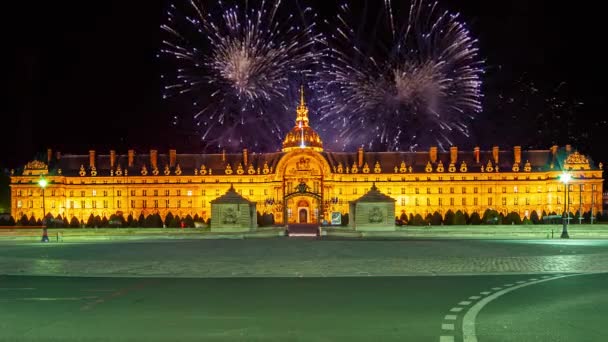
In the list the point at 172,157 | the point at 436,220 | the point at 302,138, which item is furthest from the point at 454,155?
the point at 436,220

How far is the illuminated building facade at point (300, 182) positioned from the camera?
350 feet

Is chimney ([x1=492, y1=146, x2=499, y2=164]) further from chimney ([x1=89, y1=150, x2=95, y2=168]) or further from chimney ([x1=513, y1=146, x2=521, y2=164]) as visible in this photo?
chimney ([x1=89, y1=150, x2=95, y2=168])

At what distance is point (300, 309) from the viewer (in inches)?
566

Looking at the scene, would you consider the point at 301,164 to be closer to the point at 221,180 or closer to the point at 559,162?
the point at 221,180

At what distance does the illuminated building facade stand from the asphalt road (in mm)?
86182

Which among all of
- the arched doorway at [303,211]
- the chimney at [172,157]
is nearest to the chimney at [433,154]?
the arched doorway at [303,211]

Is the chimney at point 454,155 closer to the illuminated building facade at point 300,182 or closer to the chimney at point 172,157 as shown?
the illuminated building facade at point 300,182

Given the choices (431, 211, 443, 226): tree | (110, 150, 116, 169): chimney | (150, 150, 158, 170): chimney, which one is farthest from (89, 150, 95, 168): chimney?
(431, 211, 443, 226): tree

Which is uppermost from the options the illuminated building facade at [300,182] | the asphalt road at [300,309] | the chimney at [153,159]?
the chimney at [153,159]

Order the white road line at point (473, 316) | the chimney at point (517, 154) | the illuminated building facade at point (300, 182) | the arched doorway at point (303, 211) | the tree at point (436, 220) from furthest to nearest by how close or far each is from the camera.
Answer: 1. the chimney at point (517, 154)
2. the illuminated building facade at point (300, 182)
3. the arched doorway at point (303, 211)
4. the tree at point (436, 220)
5. the white road line at point (473, 316)

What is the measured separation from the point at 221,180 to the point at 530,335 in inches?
3929

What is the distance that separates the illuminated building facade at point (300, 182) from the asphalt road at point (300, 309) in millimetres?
86182

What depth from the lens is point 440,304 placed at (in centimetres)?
1491

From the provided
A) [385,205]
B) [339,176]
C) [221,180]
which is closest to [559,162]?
[339,176]
